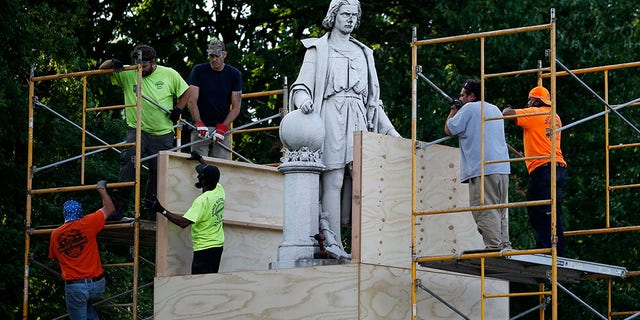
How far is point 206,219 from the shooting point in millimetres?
17469

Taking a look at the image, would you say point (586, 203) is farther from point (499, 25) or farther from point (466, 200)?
point (466, 200)

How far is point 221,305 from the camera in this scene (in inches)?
681

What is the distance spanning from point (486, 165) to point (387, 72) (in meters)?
11.0

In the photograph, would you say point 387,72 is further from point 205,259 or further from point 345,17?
point 205,259

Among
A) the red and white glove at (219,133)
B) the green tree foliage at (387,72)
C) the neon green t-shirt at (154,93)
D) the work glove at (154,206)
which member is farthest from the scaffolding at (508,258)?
the green tree foliage at (387,72)

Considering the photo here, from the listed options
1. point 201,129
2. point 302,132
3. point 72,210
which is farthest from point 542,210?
point 72,210

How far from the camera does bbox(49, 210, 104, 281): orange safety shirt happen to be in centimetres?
1816

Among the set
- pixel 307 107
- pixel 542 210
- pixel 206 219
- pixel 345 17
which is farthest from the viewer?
pixel 345 17

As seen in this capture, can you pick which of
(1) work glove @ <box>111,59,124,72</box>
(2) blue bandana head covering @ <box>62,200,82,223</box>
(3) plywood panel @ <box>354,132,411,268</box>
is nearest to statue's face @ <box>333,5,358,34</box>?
(3) plywood panel @ <box>354,132,411,268</box>

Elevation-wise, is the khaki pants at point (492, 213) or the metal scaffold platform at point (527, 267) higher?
the khaki pants at point (492, 213)

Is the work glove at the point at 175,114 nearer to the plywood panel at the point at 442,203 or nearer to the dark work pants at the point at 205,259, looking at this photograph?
the dark work pants at the point at 205,259

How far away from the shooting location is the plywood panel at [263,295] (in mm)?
16328

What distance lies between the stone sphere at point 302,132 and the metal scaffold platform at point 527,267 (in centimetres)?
164

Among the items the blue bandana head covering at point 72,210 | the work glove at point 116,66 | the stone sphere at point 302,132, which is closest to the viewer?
the stone sphere at point 302,132
